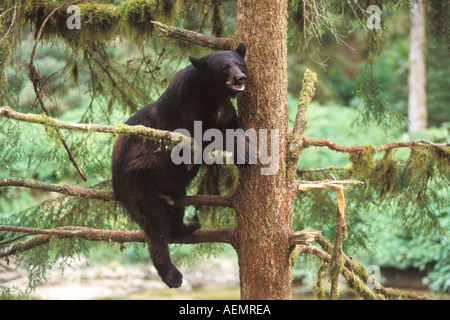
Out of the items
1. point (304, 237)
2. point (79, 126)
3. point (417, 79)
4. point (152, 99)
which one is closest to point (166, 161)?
point (79, 126)

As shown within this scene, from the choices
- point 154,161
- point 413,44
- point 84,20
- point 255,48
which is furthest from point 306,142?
point 413,44

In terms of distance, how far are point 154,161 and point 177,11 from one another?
1.33 metres

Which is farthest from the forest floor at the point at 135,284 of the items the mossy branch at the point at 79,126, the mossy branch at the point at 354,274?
the mossy branch at the point at 79,126

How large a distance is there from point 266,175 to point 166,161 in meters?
0.97

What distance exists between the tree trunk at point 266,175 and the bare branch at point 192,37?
0.19 m

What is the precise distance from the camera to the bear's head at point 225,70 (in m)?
3.56

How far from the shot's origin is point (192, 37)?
12.5ft

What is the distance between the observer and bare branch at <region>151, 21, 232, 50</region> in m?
3.63

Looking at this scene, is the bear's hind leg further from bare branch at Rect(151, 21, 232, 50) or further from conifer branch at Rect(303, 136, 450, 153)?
conifer branch at Rect(303, 136, 450, 153)

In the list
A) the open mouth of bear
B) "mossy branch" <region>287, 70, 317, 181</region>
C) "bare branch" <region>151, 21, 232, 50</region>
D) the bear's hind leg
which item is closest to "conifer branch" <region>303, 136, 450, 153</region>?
"mossy branch" <region>287, 70, 317, 181</region>

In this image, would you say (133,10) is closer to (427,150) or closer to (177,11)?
(177,11)

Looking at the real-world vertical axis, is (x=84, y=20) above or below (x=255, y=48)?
above
